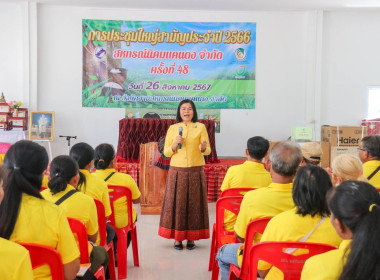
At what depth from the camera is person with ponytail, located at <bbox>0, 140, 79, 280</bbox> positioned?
1.52 metres

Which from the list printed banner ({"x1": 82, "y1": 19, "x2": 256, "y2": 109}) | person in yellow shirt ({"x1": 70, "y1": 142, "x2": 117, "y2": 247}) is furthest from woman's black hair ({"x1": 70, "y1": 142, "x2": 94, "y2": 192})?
printed banner ({"x1": 82, "y1": 19, "x2": 256, "y2": 109})

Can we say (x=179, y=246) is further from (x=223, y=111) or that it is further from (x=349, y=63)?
(x=349, y=63)

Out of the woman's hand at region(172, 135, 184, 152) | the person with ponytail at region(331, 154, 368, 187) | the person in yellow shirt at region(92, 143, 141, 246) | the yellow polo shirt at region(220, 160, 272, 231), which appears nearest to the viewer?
the person with ponytail at region(331, 154, 368, 187)

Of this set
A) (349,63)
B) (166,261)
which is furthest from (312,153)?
(349,63)

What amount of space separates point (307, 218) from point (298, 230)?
7 cm

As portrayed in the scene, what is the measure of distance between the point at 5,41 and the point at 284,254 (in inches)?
301

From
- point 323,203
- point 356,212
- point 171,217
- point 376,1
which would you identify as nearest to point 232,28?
point 376,1

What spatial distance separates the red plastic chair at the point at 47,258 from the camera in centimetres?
147

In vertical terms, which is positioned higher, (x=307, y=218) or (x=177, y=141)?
(x=177, y=141)

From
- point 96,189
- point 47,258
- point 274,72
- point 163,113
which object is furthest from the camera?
point 274,72

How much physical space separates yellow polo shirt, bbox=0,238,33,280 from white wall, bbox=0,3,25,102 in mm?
7243

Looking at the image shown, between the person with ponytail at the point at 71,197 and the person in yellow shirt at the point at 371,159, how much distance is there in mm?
2044

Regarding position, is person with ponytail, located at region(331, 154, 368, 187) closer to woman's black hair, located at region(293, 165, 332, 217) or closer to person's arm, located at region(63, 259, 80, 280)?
woman's black hair, located at region(293, 165, 332, 217)

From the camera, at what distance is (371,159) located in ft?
10.6
